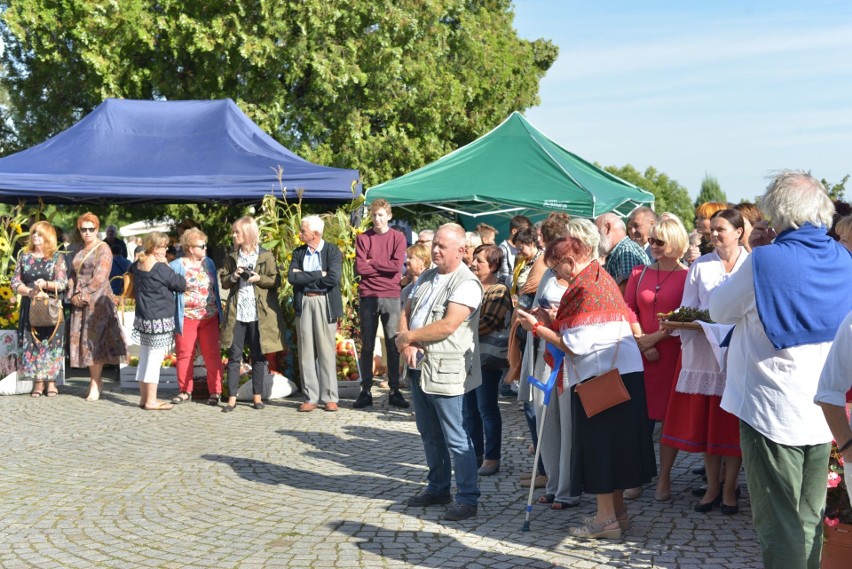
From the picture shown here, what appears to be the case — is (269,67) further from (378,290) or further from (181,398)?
(378,290)

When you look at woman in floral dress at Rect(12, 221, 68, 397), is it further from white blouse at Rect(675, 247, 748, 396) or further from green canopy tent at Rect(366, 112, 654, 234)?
white blouse at Rect(675, 247, 748, 396)

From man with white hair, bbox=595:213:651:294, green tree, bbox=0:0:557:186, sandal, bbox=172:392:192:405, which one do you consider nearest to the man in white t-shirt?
man with white hair, bbox=595:213:651:294

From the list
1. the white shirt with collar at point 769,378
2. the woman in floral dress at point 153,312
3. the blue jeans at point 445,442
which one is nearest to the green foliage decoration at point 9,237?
the woman in floral dress at point 153,312

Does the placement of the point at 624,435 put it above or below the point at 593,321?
below

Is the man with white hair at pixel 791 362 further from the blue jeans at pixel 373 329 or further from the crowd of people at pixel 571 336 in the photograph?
the blue jeans at pixel 373 329

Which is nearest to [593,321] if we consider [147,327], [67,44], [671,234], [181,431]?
[671,234]

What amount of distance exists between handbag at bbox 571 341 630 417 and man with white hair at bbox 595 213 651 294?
1621mm

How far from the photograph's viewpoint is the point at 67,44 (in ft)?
76.1

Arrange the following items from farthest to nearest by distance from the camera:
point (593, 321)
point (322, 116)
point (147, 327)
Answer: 1. point (322, 116)
2. point (147, 327)
3. point (593, 321)

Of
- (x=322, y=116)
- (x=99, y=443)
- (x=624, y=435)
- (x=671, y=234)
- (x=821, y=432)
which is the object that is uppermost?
(x=322, y=116)

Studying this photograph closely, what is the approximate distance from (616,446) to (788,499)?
164 centimetres

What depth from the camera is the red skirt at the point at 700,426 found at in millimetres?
5922

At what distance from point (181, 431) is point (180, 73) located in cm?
1680

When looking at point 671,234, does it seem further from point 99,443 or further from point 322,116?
point 322,116
